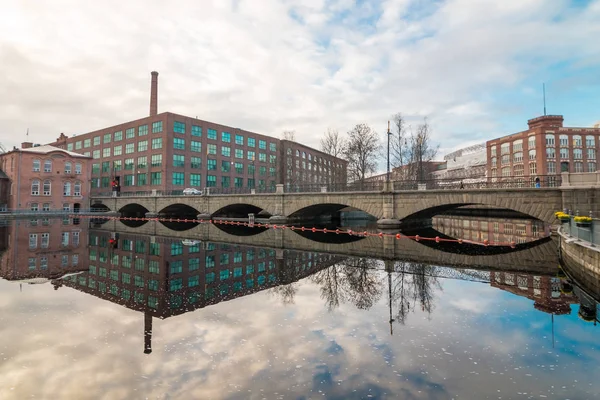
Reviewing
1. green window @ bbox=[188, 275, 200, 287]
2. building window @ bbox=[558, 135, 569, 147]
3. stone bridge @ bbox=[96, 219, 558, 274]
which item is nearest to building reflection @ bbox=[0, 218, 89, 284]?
green window @ bbox=[188, 275, 200, 287]

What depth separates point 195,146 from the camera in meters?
65.8

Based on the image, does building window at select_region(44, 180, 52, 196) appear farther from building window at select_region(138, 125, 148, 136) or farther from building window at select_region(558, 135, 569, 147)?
building window at select_region(558, 135, 569, 147)

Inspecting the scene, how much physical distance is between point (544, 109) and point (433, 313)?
3697 inches

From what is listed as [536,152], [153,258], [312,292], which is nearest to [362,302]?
[312,292]

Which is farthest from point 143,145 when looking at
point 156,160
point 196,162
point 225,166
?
point 225,166

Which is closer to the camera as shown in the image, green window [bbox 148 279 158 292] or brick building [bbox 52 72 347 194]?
green window [bbox 148 279 158 292]

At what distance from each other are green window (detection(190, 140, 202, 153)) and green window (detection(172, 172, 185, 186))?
18.4 feet

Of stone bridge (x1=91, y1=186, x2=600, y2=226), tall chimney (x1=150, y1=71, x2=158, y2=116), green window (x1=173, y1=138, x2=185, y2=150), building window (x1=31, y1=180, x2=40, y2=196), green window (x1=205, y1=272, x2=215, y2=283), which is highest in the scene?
tall chimney (x1=150, y1=71, x2=158, y2=116)

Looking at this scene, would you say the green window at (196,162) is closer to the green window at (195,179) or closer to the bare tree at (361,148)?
the green window at (195,179)

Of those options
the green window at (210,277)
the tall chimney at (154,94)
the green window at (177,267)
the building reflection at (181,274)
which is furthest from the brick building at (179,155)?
the green window at (210,277)

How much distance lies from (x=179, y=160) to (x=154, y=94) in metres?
15.7

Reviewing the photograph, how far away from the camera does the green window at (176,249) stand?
15.9m

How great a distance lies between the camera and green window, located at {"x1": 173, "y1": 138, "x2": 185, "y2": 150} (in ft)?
204

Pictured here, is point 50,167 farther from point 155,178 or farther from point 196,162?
point 196,162
